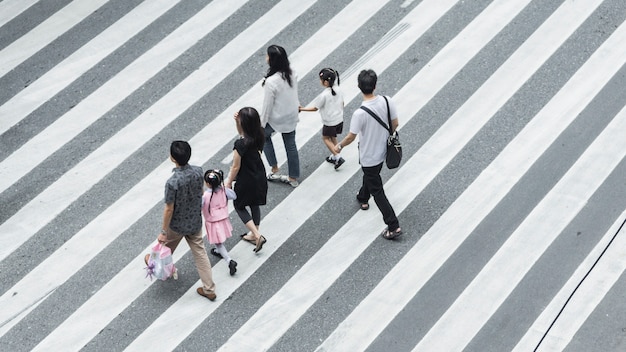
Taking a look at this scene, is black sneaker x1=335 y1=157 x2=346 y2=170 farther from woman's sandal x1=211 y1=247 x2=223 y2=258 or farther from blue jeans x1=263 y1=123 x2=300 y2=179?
woman's sandal x1=211 y1=247 x2=223 y2=258

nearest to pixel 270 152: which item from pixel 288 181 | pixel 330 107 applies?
pixel 288 181

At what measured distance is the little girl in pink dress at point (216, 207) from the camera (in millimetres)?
8209

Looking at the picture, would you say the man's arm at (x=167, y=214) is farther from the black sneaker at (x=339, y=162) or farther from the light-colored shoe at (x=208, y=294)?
the black sneaker at (x=339, y=162)

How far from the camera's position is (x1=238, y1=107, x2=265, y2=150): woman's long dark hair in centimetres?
825

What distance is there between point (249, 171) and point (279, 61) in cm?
116

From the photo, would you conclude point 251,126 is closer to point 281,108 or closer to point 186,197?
point 186,197

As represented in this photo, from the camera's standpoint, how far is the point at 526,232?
919cm

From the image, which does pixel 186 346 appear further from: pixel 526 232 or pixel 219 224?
pixel 526 232

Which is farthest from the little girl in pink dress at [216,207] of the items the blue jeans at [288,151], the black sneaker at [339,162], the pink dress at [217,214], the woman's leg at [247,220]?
the black sneaker at [339,162]

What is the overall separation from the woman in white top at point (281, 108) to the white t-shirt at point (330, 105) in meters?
0.24

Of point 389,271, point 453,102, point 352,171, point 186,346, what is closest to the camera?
point 186,346

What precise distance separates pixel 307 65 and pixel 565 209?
3676mm

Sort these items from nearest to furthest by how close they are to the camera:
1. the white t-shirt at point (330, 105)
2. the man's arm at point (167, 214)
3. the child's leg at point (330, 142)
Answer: the man's arm at point (167, 214) → the white t-shirt at point (330, 105) → the child's leg at point (330, 142)

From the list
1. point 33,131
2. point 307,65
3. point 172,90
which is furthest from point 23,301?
point 307,65
